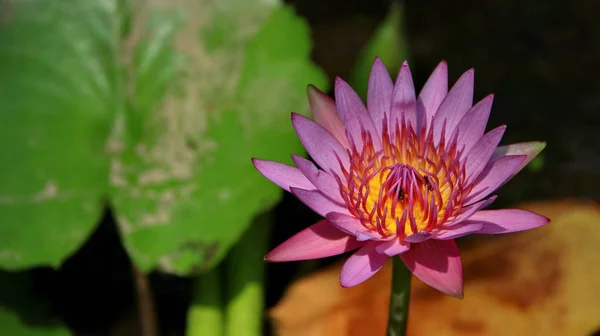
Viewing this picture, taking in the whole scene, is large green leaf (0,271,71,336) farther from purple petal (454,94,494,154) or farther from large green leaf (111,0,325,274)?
purple petal (454,94,494,154)

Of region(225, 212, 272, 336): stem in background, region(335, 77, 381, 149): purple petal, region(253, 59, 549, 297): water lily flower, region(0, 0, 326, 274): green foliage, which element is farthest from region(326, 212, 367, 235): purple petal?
region(225, 212, 272, 336): stem in background

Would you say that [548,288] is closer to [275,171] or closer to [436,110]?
Result: [436,110]

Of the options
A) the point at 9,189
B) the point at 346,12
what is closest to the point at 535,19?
the point at 346,12

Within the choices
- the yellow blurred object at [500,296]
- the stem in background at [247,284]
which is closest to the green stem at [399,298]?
the yellow blurred object at [500,296]

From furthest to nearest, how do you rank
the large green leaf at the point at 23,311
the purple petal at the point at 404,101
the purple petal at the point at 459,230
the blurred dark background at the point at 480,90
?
the blurred dark background at the point at 480,90 < the large green leaf at the point at 23,311 < the purple petal at the point at 404,101 < the purple petal at the point at 459,230

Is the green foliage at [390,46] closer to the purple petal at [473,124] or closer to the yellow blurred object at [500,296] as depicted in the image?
the yellow blurred object at [500,296]

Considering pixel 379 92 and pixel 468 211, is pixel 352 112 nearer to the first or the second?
pixel 379 92
